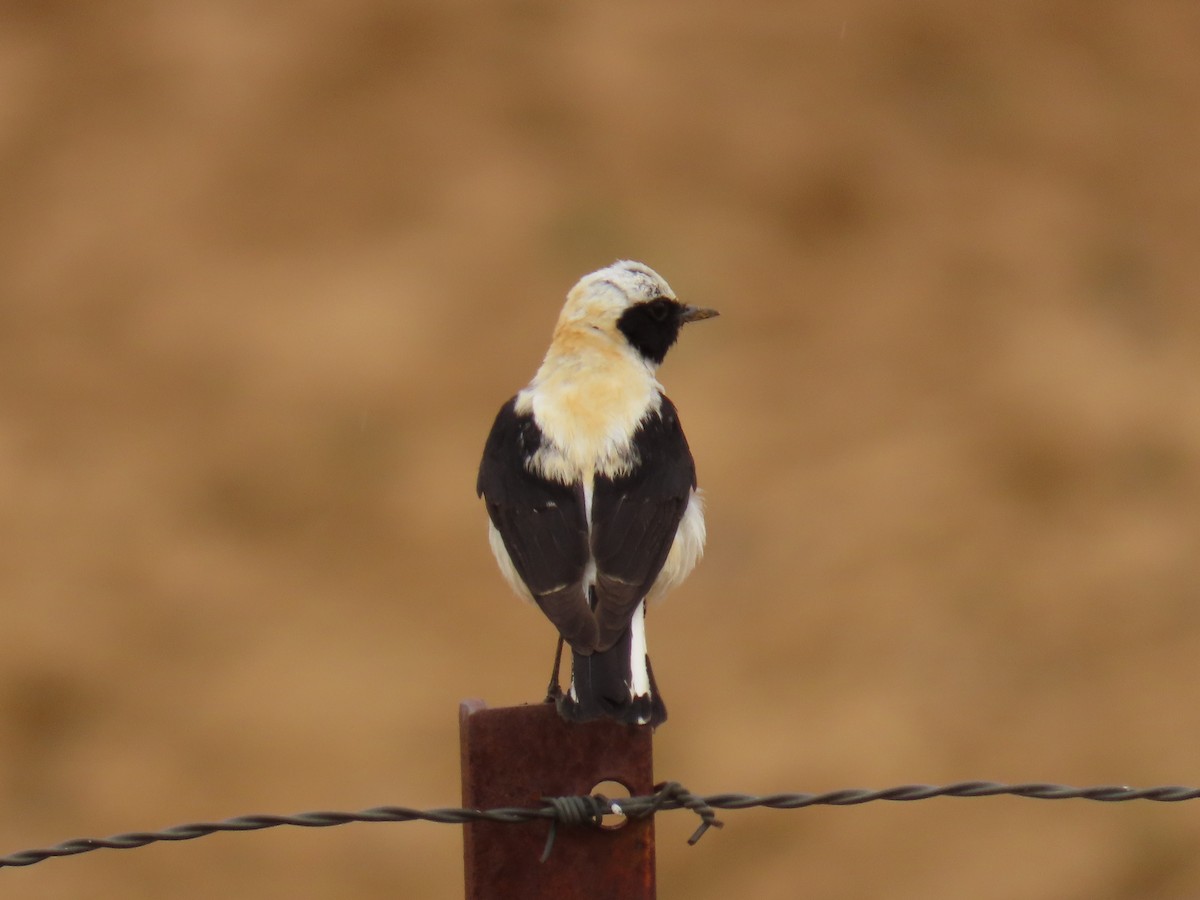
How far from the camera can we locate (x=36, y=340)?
9.88m

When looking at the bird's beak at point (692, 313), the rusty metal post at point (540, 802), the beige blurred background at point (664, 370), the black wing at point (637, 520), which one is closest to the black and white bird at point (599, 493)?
the black wing at point (637, 520)

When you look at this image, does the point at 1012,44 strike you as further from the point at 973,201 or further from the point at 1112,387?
the point at 1112,387

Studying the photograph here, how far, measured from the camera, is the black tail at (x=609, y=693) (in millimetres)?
3469

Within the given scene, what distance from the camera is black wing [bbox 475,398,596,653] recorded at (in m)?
4.30

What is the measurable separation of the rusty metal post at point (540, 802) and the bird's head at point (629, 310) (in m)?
2.31

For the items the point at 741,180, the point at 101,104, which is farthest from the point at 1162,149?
the point at 101,104

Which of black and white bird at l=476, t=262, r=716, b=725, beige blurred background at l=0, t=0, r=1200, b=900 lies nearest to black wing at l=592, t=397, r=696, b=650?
black and white bird at l=476, t=262, r=716, b=725

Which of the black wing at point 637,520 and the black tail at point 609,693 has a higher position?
the black wing at point 637,520

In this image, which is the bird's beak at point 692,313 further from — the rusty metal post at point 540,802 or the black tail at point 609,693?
the rusty metal post at point 540,802

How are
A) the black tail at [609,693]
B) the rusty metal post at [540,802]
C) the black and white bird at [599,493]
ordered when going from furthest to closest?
1. the black and white bird at [599,493]
2. the black tail at [609,693]
3. the rusty metal post at [540,802]

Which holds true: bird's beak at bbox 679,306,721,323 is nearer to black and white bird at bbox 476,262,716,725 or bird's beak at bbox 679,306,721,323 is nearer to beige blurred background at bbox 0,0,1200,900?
black and white bird at bbox 476,262,716,725

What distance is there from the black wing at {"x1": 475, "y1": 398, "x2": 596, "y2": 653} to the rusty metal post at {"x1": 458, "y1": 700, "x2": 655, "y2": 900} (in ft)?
2.64

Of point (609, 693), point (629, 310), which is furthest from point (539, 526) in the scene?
point (629, 310)

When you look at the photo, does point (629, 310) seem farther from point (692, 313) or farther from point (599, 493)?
point (599, 493)
